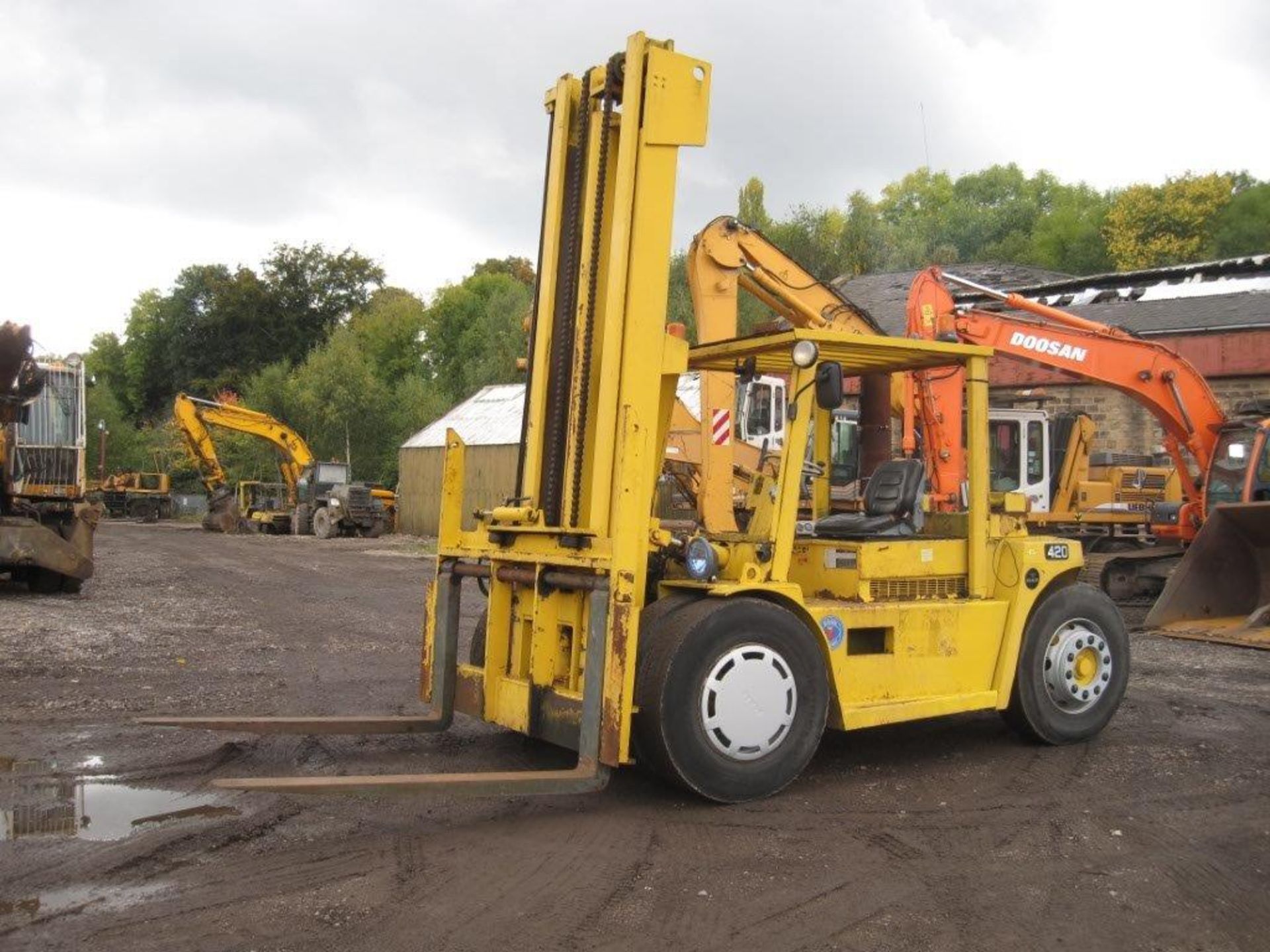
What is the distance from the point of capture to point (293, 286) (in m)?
65.2

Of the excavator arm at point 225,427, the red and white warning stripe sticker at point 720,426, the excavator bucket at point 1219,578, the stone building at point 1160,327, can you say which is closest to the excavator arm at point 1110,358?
the excavator bucket at point 1219,578

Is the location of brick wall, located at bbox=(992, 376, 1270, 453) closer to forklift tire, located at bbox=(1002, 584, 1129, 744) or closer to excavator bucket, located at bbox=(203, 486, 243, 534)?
forklift tire, located at bbox=(1002, 584, 1129, 744)

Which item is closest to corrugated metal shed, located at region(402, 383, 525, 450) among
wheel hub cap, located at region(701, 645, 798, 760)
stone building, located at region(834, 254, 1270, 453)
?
stone building, located at region(834, 254, 1270, 453)

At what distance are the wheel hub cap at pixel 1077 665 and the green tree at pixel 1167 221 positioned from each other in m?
46.5

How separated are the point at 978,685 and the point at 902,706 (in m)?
0.72

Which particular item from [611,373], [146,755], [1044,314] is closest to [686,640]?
[611,373]

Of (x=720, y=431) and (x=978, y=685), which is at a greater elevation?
(x=720, y=431)

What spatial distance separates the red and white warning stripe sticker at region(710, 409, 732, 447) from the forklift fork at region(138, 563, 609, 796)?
3169 millimetres

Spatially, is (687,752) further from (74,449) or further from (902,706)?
(74,449)

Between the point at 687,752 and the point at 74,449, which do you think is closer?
the point at 687,752

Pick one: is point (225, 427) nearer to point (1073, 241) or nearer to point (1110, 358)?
point (1110, 358)

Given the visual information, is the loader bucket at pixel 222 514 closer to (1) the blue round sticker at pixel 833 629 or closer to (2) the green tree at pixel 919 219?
(2) the green tree at pixel 919 219

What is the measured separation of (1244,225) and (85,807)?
5192 centimetres

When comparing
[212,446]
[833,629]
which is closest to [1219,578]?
[833,629]
